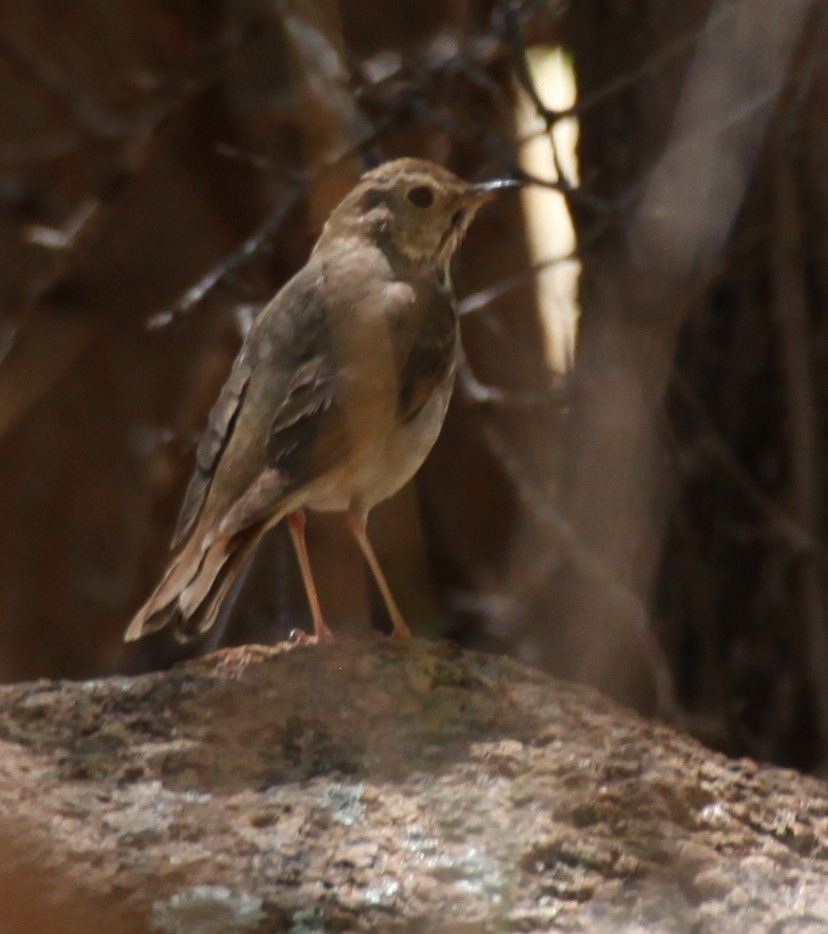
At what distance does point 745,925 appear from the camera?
237 centimetres

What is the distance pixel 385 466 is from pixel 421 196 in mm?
916

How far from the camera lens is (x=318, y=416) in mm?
3504

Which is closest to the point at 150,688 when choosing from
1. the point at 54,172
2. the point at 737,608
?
the point at 737,608

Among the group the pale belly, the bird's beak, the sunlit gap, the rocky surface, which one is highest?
the sunlit gap

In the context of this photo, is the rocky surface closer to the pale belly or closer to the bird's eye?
the pale belly

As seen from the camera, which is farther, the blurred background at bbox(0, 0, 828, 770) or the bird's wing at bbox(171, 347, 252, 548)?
the blurred background at bbox(0, 0, 828, 770)

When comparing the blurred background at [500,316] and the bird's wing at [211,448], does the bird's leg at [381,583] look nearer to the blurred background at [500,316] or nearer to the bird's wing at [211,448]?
the bird's wing at [211,448]

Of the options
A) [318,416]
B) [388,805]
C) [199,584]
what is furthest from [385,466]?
[388,805]

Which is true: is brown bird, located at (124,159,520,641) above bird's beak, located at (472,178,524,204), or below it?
below

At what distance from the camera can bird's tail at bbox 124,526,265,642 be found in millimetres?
3240

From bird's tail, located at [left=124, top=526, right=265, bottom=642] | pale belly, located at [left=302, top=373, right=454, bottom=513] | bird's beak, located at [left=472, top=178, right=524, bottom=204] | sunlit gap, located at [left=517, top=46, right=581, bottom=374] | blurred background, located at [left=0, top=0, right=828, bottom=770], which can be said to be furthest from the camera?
sunlit gap, located at [left=517, top=46, right=581, bottom=374]

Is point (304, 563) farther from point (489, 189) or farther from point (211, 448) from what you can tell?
point (489, 189)

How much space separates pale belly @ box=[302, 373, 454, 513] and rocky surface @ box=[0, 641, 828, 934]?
469mm

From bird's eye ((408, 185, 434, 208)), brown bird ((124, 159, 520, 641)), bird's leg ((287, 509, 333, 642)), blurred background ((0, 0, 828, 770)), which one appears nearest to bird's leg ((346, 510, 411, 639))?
brown bird ((124, 159, 520, 641))
